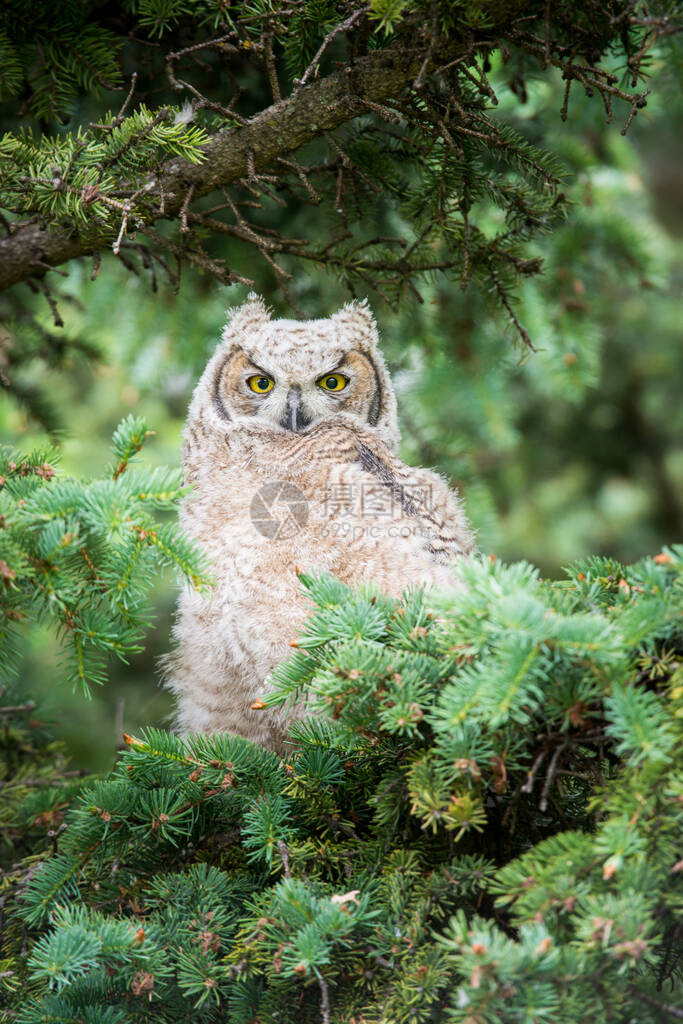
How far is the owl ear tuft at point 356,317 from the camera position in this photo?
243 cm

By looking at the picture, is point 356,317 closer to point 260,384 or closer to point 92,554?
point 260,384

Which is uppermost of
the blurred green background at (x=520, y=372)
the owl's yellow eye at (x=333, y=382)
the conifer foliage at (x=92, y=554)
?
the blurred green background at (x=520, y=372)

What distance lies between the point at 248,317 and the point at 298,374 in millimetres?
251

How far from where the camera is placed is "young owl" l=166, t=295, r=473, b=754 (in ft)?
6.73

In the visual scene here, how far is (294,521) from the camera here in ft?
6.93

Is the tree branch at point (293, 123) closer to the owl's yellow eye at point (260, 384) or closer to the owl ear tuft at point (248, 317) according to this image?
the owl ear tuft at point (248, 317)

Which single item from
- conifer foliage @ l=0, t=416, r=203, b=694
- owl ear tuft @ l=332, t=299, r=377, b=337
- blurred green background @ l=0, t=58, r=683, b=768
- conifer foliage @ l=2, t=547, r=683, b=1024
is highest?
blurred green background @ l=0, t=58, r=683, b=768

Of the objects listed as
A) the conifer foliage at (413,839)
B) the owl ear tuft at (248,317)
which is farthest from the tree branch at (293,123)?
the conifer foliage at (413,839)

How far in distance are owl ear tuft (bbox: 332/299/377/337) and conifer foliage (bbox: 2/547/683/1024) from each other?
1092 mm

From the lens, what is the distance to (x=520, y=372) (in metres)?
4.55

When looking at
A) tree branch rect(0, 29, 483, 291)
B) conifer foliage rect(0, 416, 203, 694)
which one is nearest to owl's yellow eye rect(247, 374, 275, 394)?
tree branch rect(0, 29, 483, 291)

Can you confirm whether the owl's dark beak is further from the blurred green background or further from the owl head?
the blurred green background

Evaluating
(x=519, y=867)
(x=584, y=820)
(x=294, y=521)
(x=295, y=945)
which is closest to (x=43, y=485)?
(x=294, y=521)

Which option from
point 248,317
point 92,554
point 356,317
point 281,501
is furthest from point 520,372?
point 92,554
